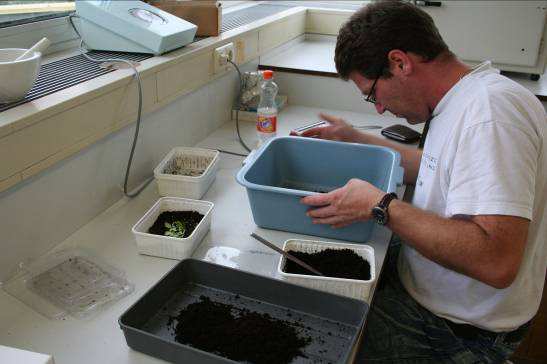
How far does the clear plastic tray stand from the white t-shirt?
2.45 feet

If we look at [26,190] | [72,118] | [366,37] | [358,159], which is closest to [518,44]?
[358,159]

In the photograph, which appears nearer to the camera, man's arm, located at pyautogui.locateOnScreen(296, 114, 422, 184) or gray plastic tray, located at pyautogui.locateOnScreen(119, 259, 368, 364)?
gray plastic tray, located at pyautogui.locateOnScreen(119, 259, 368, 364)

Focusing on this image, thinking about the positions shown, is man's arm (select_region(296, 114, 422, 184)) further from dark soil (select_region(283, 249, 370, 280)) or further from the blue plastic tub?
dark soil (select_region(283, 249, 370, 280))

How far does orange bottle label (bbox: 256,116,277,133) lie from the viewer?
1744mm

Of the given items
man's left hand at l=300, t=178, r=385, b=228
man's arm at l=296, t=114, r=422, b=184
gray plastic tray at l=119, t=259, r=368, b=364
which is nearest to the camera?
gray plastic tray at l=119, t=259, r=368, b=364

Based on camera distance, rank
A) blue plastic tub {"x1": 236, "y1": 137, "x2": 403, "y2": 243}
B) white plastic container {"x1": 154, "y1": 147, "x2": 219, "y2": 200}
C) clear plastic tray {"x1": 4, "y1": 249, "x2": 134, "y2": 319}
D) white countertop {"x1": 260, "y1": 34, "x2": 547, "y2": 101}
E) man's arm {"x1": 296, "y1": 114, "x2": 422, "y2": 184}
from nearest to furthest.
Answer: clear plastic tray {"x1": 4, "y1": 249, "x2": 134, "y2": 319}, blue plastic tub {"x1": 236, "y1": 137, "x2": 403, "y2": 243}, white plastic container {"x1": 154, "y1": 147, "x2": 219, "y2": 200}, man's arm {"x1": 296, "y1": 114, "x2": 422, "y2": 184}, white countertop {"x1": 260, "y1": 34, "x2": 547, "y2": 101}

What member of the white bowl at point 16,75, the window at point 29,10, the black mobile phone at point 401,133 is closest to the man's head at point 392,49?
the black mobile phone at point 401,133

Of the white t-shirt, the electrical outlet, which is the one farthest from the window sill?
the white t-shirt

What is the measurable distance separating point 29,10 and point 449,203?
1428 millimetres

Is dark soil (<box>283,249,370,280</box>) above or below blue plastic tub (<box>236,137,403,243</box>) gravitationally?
below

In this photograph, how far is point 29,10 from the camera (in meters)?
1.54

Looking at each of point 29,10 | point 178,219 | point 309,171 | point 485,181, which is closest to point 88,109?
point 178,219

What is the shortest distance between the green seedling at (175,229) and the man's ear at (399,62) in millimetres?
666

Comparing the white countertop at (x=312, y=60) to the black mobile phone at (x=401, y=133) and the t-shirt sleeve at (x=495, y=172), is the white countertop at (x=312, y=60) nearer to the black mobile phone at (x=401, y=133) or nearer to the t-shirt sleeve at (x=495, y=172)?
the black mobile phone at (x=401, y=133)
